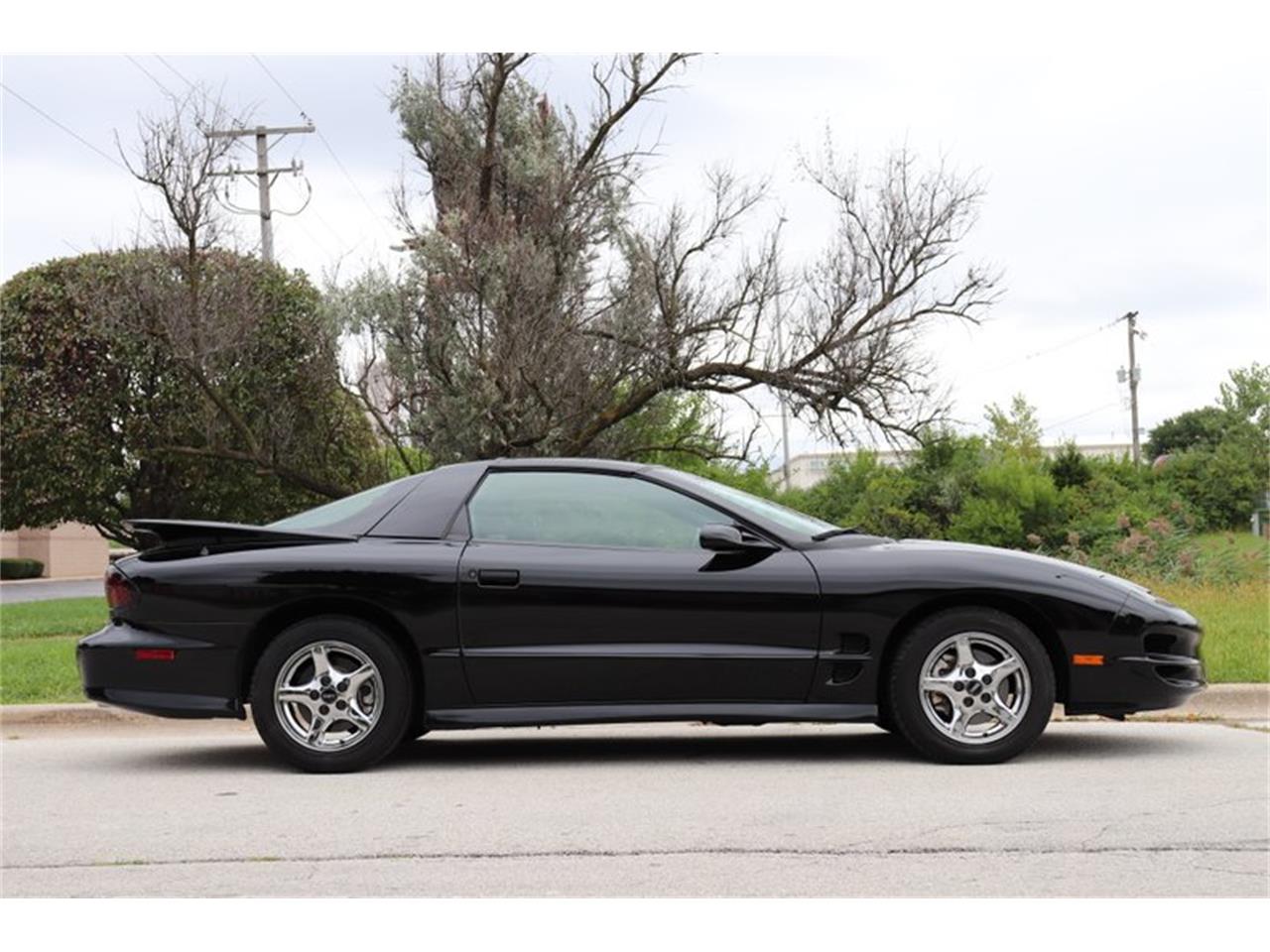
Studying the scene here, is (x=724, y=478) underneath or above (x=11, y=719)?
above

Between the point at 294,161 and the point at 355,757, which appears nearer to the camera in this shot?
the point at 355,757

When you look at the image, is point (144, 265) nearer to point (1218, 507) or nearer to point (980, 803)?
point (980, 803)

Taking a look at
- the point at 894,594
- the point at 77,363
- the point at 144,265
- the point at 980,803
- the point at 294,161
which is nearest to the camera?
the point at 980,803

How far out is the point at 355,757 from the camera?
6.95 meters

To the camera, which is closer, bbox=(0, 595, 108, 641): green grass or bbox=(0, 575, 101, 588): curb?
bbox=(0, 595, 108, 641): green grass

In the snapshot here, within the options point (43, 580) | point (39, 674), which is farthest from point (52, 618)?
point (43, 580)

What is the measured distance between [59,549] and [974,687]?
58.7 m

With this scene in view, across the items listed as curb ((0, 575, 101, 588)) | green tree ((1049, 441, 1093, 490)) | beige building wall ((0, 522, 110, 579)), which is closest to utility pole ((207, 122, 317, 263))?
green tree ((1049, 441, 1093, 490))

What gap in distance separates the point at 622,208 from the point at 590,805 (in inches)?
490

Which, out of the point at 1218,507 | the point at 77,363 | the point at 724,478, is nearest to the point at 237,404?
the point at 77,363

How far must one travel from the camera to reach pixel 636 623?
698 cm

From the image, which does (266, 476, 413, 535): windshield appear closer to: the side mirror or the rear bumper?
the rear bumper

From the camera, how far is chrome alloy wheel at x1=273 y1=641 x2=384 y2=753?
698cm

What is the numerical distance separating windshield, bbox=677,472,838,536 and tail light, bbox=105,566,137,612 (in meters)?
2.59
